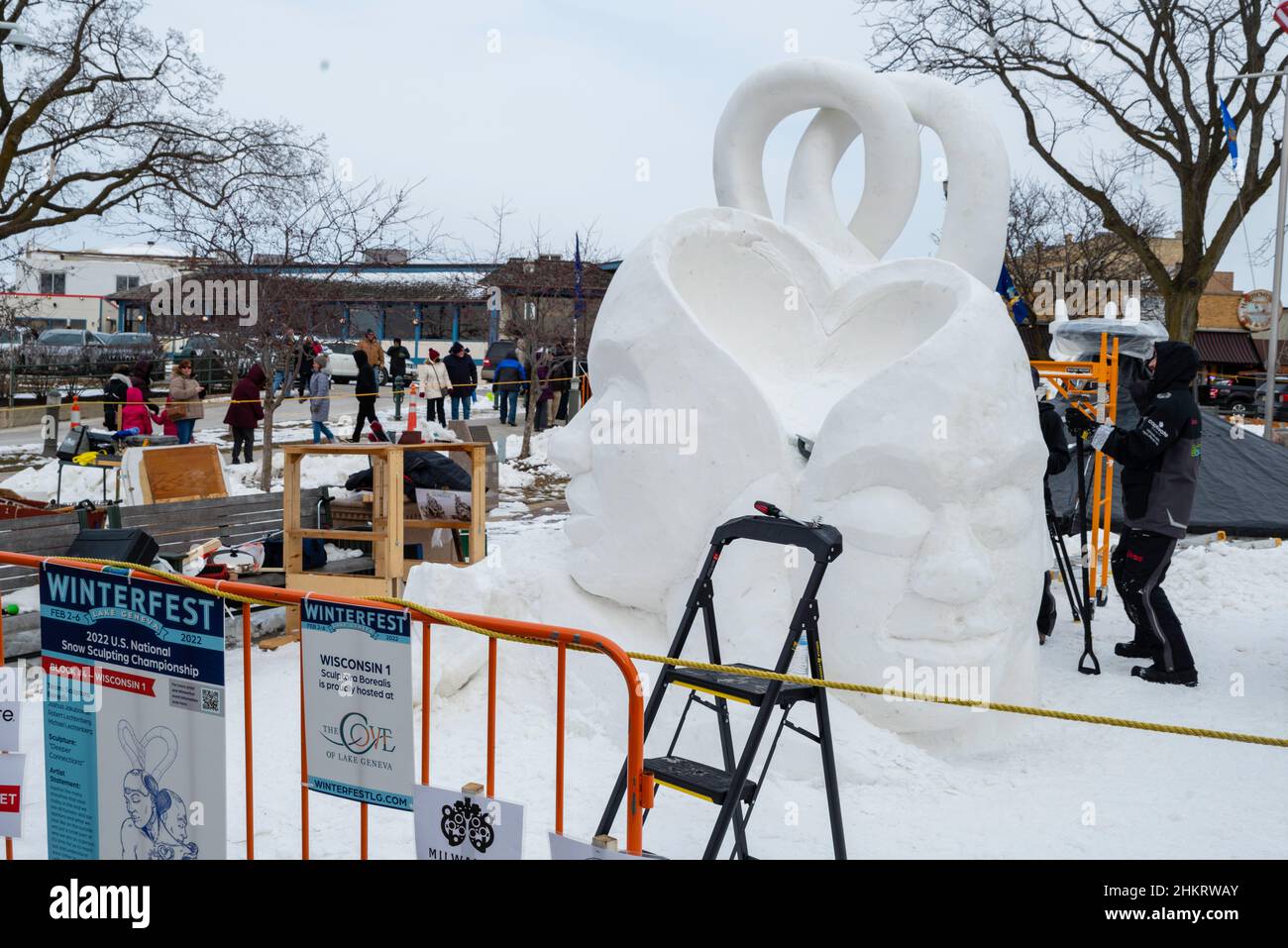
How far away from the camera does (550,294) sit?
22.1 meters

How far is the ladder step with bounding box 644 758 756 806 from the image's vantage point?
3.58 m

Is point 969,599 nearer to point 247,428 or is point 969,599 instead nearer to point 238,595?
point 238,595

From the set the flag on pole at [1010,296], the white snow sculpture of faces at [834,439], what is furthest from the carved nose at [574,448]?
the flag on pole at [1010,296]

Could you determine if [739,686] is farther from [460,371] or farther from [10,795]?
[460,371]

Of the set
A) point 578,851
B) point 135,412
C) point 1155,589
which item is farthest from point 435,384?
point 578,851

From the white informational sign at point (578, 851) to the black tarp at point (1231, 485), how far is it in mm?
9470

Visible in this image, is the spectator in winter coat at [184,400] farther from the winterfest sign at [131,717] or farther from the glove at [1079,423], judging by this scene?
the winterfest sign at [131,717]

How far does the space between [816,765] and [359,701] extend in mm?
2740

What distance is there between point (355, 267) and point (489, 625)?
37.3 feet

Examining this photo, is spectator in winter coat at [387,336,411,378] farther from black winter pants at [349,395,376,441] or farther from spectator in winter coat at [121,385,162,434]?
spectator in winter coat at [121,385,162,434]

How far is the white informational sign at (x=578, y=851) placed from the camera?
2758 millimetres

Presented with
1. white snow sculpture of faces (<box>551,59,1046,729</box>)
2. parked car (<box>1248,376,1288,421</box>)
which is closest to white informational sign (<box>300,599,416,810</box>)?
white snow sculpture of faces (<box>551,59,1046,729</box>)
